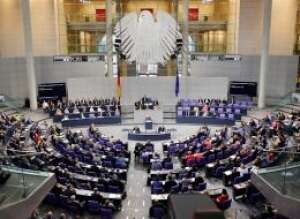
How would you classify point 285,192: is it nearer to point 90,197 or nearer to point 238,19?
point 90,197

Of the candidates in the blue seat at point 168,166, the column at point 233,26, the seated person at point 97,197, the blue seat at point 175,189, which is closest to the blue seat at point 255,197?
the blue seat at point 175,189

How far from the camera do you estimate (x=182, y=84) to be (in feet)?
103

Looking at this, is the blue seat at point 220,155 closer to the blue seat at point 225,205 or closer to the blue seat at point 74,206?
the blue seat at point 225,205

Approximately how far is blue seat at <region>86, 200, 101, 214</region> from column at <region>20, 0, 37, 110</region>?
1957 centimetres

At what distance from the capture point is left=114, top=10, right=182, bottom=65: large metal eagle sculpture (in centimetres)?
2794

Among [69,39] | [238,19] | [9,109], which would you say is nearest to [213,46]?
[238,19]

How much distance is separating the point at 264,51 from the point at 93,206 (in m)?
22.4

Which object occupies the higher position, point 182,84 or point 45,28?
point 45,28

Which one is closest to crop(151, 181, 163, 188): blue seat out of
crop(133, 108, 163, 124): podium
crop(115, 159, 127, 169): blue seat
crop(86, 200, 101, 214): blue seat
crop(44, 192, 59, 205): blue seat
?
crop(86, 200, 101, 214): blue seat

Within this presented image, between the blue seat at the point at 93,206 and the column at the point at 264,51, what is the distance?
2194 cm

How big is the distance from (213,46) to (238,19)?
358 centimetres

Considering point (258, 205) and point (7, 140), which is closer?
point (258, 205)

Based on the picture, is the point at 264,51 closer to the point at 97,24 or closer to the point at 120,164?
the point at 97,24

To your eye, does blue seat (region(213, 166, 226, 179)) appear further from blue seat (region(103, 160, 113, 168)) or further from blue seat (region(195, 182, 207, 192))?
blue seat (region(103, 160, 113, 168))
